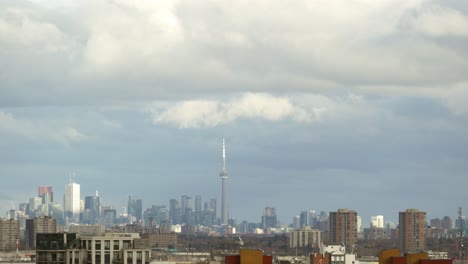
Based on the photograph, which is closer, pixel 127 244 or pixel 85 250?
pixel 85 250

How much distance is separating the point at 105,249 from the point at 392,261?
65.3 feet

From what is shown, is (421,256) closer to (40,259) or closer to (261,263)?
(261,263)

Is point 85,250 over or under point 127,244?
under

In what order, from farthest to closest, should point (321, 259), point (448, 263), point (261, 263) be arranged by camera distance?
point (321, 259)
point (448, 263)
point (261, 263)

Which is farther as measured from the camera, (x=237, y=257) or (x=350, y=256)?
(x=350, y=256)

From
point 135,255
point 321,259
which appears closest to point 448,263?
point 135,255

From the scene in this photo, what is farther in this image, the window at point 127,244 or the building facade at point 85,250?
the window at point 127,244

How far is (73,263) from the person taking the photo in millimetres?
85375

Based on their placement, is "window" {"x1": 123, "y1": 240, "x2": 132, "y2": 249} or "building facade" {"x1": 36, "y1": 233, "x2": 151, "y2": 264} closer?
"building facade" {"x1": 36, "y1": 233, "x2": 151, "y2": 264}

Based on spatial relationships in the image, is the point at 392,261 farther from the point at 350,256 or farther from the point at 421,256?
the point at 350,256

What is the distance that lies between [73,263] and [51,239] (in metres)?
2.27

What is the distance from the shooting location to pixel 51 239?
86625 millimetres

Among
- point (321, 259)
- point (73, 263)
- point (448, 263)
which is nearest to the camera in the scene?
point (448, 263)

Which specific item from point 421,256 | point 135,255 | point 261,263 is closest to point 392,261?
point 421,256
